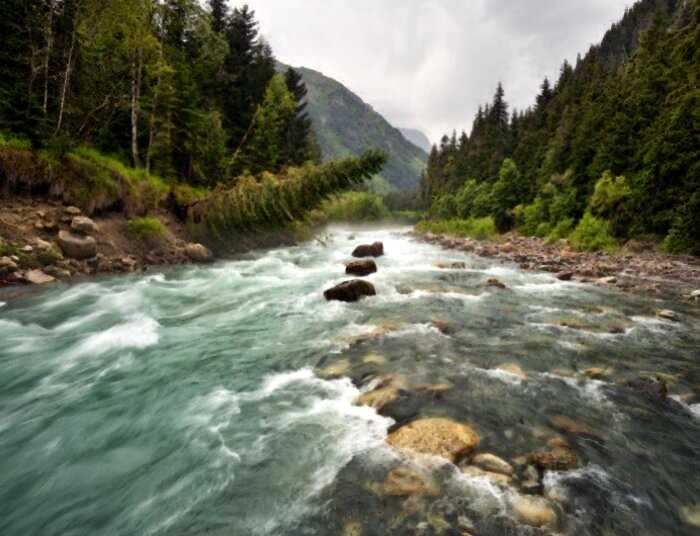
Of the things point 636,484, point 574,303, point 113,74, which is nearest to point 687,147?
point 574,303

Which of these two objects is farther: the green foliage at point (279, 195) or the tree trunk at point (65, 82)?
the tree trunk at point (65, 82)

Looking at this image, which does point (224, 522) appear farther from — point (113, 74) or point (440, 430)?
point (113, 74)

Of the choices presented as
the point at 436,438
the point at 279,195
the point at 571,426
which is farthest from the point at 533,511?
the point at 279,195

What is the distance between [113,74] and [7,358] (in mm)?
21341

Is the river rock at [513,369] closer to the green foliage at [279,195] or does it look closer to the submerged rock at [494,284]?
the submerged rock at [494,284]

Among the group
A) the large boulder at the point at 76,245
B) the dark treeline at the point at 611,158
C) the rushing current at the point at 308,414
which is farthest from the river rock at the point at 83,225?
the dark treeline at the point at 611,158

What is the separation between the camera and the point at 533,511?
4.34 m

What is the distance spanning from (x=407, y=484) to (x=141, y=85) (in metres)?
28.9

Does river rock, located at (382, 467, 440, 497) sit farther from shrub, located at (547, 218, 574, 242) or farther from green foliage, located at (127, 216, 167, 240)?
shrub, located at (547, 218, 574, 242)

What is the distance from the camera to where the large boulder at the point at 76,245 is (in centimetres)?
1609

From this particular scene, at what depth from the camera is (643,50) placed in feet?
195

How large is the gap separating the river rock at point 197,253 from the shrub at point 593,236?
105 ft

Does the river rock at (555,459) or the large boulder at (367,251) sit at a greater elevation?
the river rock at (555,459)

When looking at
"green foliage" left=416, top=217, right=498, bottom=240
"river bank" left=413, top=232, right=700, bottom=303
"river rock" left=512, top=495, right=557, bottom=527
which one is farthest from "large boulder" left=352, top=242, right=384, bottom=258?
"green foliage" left=416, top=217, right=498, bottom=240
